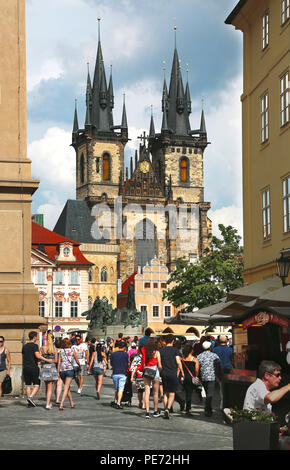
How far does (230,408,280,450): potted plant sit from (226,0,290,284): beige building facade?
15.3 m

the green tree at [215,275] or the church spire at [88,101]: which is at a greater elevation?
the church spire at [88,101]

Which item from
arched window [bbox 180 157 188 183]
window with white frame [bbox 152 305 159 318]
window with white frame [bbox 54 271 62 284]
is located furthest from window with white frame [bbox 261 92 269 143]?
arched window [bbox 180 157 188 183]

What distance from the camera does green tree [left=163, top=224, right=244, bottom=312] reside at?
52344 millimetres

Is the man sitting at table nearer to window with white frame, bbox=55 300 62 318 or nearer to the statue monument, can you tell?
the statue monument

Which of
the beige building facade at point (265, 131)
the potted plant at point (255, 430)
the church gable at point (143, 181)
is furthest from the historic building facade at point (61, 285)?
the potted plant at point (255, 430)

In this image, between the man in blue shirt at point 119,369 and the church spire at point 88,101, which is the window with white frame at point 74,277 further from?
the man in blue shirt at point 119,369

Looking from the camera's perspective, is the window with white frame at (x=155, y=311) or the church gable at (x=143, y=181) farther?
the church gable at (x=143, y=181)

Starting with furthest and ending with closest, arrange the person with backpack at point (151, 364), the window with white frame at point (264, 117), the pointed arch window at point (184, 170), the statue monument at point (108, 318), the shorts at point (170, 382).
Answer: the pointed arch window at point (184, 170)
the statue monument at point (108, 318)
the window with white frame at point (264, 117)
the person with backpack at point (151, 364)
the shorts at point (170, 382)

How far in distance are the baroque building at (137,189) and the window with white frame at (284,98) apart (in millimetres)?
87440

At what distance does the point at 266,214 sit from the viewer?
2542cm

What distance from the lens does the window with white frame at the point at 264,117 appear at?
25.6 m

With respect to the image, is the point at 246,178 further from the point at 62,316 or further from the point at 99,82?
the point at 99,82

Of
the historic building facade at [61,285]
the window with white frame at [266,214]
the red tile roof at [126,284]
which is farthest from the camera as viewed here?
the red tile roof at [126,284]
